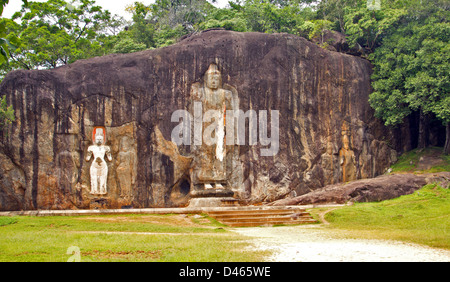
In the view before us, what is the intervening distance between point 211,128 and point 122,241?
12120 millimetres

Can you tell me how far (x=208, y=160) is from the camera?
22.8 metres

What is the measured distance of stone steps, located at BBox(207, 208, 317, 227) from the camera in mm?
16719

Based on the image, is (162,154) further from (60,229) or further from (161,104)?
(60,229)

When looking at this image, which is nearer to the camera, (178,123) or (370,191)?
(370,191)

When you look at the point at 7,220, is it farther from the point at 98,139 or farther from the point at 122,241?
the point at 122,241

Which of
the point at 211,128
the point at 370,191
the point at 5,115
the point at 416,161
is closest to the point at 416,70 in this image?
the point at 416,161

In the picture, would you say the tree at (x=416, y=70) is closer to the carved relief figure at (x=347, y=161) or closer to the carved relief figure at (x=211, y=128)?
the carved relief figure at (x=347, y=161)

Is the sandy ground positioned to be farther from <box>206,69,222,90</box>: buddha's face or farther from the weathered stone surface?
<box>206,69,222,90</box>: buddha's face

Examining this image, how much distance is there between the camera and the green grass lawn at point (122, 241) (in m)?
9.51

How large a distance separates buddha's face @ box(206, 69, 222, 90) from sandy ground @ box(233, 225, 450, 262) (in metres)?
11.6

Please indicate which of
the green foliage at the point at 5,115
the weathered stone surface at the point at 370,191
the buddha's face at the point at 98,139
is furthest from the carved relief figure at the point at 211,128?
the green foliage at the point at 5,115

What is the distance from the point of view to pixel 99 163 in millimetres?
21828

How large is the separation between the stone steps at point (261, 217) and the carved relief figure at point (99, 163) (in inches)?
237

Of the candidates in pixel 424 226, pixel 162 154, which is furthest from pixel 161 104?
pixel 424 226
